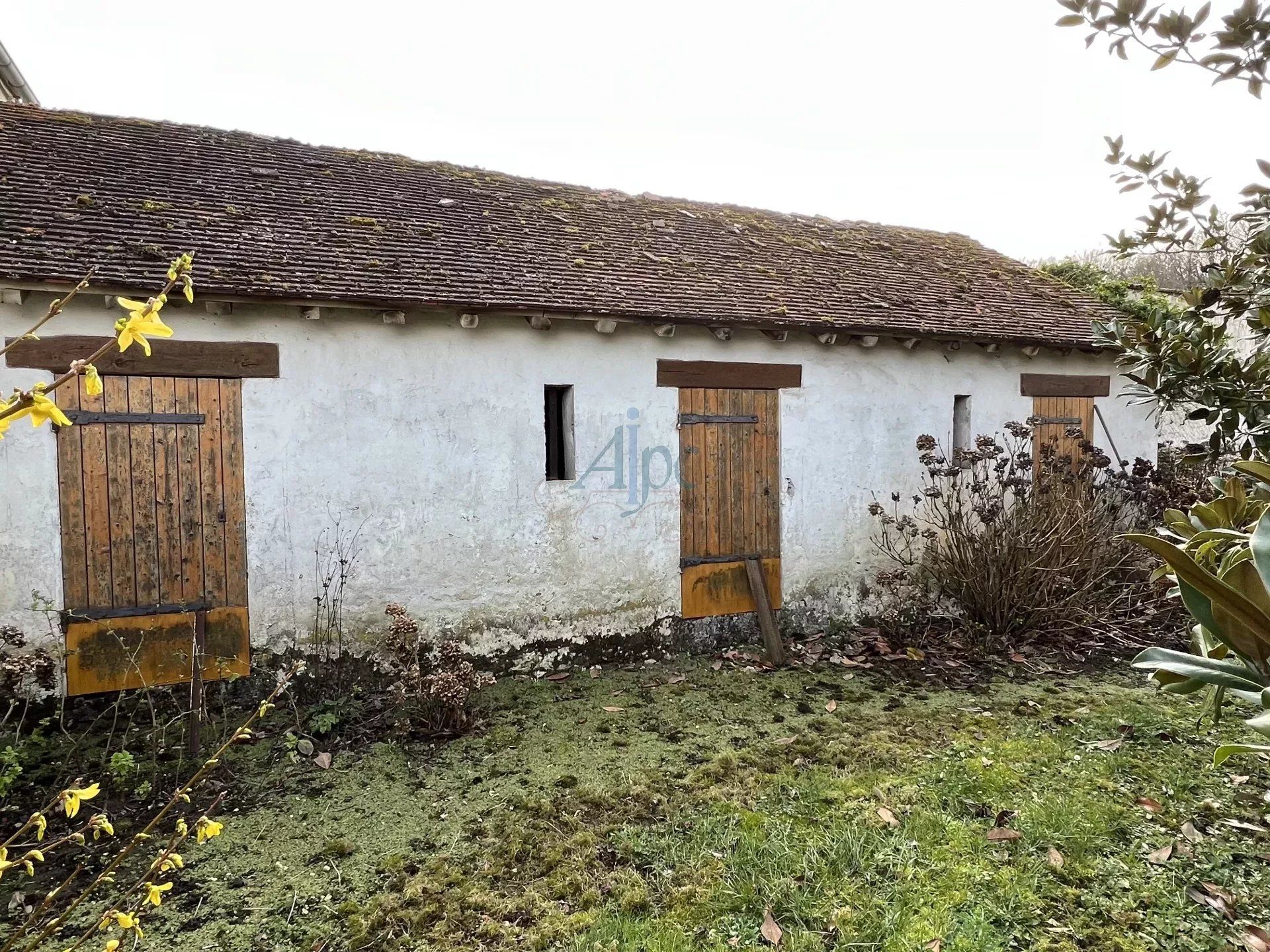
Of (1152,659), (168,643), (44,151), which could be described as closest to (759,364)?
(168,643)

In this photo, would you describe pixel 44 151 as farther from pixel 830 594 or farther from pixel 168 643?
pixel 830 594

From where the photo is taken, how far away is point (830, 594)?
7938 mm

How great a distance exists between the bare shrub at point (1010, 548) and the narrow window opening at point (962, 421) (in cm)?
36

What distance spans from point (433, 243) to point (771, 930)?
6.07 meters

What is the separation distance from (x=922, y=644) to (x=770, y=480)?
209cm

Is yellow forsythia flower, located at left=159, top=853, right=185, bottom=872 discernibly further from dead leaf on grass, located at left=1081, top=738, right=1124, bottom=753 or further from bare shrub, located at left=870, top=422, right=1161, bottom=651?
bare shrub, located at left=870, top=422, right=1161, bottom=651

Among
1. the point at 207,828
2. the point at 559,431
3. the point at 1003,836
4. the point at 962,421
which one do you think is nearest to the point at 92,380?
the point at 207,828

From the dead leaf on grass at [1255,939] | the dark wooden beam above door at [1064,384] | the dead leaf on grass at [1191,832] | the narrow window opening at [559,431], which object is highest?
the dark wooden beam above door at [1064,384]

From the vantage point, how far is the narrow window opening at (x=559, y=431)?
6.94m

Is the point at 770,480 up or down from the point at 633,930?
up

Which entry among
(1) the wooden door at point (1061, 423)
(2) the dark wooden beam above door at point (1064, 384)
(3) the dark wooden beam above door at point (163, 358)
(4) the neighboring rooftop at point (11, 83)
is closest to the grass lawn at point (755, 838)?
(3) the dark wooden beam above door at point (163, 358)

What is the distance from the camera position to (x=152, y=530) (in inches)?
219

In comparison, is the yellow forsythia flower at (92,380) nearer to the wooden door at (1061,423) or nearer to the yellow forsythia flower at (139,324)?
the yellow forsythia flower at (139,324)

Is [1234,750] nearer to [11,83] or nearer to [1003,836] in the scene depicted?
[1003,836]
